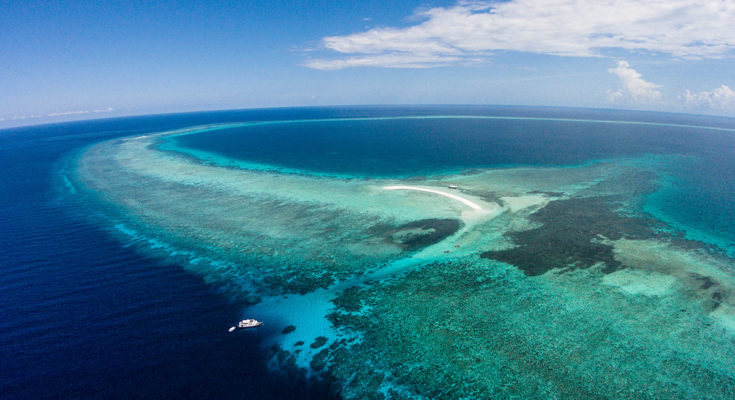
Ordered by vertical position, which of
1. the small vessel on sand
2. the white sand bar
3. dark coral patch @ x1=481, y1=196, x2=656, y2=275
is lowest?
the small vessel on sand

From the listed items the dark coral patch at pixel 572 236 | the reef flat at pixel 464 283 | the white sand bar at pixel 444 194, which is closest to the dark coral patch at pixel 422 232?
the reef flat at pixel 464 283

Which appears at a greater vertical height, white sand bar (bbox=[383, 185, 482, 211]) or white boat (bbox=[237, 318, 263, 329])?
white sand bar (bbox=[383, 185, 482, 211])

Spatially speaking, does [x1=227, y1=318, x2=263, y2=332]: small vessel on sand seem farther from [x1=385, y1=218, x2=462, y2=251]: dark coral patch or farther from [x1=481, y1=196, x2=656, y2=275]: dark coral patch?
[x1=481, y1=196, x2=656, y2=275]: dark coral patch

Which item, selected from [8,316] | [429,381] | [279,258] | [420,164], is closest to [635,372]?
[429,381]

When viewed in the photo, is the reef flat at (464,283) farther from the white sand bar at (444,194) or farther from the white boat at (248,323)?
the white boat at (248,323)

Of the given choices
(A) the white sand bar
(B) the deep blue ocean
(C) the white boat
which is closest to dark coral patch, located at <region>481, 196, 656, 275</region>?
(B) the deep blue ocean

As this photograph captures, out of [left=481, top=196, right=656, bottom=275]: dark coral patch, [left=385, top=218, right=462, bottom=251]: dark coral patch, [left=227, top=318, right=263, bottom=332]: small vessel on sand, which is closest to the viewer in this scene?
[left=227, top=318, right=263, bottom=332]: small vessel on sand

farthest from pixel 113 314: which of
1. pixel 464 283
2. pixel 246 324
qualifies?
pixel 464 283

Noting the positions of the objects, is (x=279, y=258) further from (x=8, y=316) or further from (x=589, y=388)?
(x=589, y=388)
